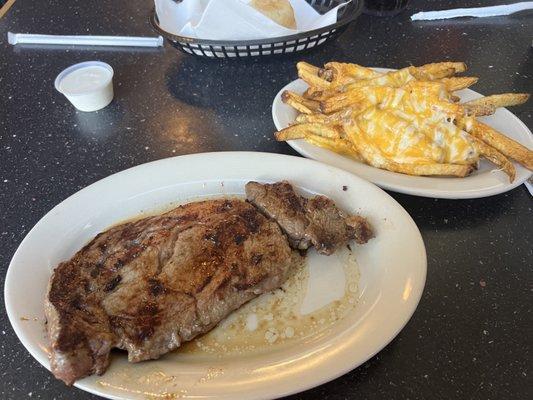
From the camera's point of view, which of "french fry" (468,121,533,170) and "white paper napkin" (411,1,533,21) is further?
"white paper napkin" (411,1,533,21)

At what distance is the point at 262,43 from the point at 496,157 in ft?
3.51

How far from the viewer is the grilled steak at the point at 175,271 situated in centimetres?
112

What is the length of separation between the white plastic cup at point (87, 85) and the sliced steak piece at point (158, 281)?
88 cm

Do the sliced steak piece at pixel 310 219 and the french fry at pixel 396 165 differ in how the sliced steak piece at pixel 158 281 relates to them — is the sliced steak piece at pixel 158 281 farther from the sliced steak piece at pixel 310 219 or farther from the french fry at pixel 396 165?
the french fry at pixel 396 165

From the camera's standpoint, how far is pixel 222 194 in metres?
1.62

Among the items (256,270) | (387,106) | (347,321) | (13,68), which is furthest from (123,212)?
(13,68)

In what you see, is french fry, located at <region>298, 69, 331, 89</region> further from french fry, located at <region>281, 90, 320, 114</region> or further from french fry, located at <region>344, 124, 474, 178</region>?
french fry, located at <region>344, 124, 474, 178</region>

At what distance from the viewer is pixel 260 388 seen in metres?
1.06

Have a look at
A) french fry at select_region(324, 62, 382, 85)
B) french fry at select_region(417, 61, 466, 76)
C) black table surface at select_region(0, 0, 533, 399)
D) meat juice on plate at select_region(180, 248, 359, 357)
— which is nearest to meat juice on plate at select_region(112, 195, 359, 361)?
meat juice on plate at select_region(180, 248, 359, 357)

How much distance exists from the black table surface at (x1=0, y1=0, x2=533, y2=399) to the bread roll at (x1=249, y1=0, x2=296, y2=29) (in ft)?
0.71

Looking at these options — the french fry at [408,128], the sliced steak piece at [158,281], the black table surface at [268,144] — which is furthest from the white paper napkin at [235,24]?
the sliced steak piece at [158,281]

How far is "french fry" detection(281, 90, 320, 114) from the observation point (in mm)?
1780

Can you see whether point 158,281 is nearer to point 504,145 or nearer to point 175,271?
point 175,271

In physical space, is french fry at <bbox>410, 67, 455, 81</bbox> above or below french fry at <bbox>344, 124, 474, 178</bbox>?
above
